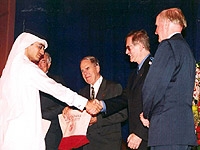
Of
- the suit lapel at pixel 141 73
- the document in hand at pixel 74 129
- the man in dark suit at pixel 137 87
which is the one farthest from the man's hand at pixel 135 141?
the document in hand at pixel 74 129

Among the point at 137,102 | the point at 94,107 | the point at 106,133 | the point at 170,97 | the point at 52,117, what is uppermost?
the point at 170,97

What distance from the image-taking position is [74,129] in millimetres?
4254

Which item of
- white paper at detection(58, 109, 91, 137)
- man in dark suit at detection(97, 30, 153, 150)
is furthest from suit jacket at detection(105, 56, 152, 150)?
white paper at detection(58, 109, 91, 137)

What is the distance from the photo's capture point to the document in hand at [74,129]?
417 centimetres

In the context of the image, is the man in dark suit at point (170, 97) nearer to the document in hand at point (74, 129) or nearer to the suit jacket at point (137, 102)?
the suit jacket at point (137, 102)

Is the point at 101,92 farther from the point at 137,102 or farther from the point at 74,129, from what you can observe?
the point at 137,102

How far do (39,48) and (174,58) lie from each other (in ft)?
4.26

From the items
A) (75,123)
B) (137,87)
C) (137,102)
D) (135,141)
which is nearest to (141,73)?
(137,87)

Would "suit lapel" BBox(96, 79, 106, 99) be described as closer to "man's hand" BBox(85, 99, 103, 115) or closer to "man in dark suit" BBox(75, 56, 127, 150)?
"man in dark suit" BBox(75, 56, 127, 150)

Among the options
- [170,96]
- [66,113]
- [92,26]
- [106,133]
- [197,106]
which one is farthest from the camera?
[92,26]

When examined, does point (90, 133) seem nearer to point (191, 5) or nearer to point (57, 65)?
point (57, 65)

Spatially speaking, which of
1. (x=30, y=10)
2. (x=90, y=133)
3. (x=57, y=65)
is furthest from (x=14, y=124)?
(x=30, y=10)

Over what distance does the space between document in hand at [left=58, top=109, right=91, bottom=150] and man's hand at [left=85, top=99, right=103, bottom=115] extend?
0.44ft

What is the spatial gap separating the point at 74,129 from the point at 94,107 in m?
0.37
